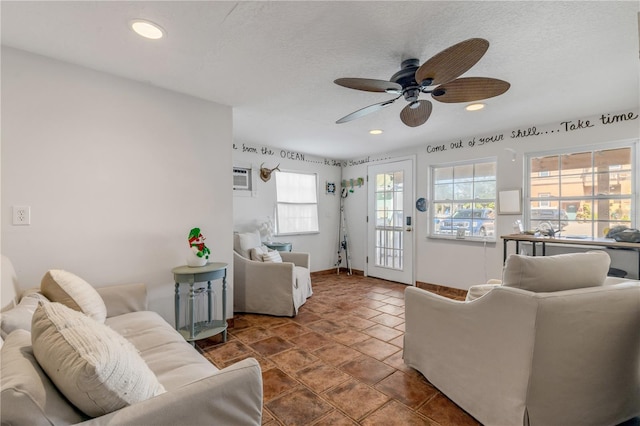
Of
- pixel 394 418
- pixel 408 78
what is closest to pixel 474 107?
pixel 408 78

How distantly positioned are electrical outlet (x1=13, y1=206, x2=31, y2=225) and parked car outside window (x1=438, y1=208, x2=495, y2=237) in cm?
464

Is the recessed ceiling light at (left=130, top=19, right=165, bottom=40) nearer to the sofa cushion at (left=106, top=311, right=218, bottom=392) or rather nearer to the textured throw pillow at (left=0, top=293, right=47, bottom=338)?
the textured throw pillow at (left=0, top=293, right=47, bottom=338)

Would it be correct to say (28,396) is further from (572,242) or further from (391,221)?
(391,221)

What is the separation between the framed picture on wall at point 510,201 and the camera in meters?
3.65

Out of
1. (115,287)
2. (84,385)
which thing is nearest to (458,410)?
(84,385)

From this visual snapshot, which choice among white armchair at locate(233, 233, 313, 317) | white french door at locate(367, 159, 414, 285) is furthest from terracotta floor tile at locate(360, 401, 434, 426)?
white french door at locate(367, 159, 414, 285)

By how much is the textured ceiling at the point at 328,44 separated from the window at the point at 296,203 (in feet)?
7.12

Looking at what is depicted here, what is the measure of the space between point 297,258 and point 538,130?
350cm

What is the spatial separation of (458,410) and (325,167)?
176 inches

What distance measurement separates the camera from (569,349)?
138 centimetres

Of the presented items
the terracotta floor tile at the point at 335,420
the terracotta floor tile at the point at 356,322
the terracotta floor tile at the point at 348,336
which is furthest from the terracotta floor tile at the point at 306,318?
the terracotta floor tile at the point at 335,420

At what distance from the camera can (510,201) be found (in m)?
3.71

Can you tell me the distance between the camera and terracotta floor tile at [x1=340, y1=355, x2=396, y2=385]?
208 cm

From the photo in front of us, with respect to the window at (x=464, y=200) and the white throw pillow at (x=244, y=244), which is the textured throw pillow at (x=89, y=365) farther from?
the window at (x=464, y=200)
